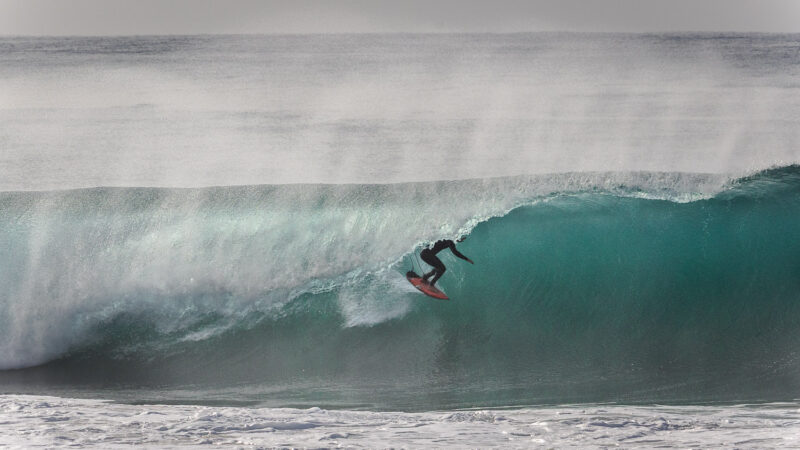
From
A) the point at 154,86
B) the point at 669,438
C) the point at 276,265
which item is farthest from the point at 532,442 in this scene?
the point at 154,86

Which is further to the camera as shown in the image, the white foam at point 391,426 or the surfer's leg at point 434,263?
the surfer's leg at point 434,263

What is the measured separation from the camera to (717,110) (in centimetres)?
390

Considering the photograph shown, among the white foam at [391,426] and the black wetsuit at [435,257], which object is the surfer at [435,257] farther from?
the white foam at [391,426]

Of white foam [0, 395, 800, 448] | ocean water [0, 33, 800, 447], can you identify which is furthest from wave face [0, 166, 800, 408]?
white foam [0, 395, 800, 448]

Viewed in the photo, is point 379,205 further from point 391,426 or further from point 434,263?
point 391,426

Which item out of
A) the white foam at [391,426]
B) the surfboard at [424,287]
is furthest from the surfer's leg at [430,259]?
the white foam at [391,426]

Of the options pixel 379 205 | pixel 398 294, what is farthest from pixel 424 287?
pixel 379 205

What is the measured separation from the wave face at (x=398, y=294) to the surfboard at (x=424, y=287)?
42 millimetres

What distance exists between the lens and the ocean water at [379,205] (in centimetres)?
375

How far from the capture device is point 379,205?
3908 mm

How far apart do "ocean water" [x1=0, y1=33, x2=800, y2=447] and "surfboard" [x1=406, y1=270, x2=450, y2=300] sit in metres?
0.04

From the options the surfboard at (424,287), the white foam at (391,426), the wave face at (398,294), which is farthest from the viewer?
the surfboard at (424,287)

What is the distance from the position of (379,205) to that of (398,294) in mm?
445

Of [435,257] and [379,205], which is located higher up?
[379,205]
